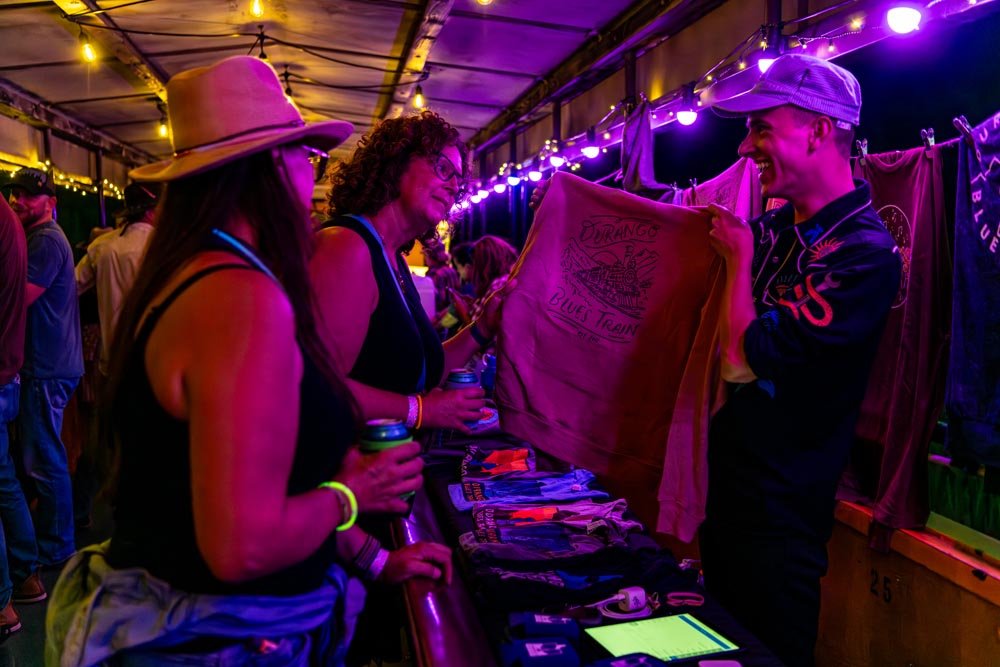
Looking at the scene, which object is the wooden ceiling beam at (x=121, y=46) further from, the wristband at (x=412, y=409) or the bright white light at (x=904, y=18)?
the bright white light at (x=904, y=18)

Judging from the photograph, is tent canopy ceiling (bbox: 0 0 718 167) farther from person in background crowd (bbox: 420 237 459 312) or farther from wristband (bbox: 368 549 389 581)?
wristband (bbox: 368 549 389 581)

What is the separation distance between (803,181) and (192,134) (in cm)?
153

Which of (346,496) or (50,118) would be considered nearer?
(346,496)

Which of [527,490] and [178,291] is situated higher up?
[178,291]

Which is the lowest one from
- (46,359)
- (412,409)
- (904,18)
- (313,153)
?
(46,359)

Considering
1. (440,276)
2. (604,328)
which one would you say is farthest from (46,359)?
(440,276)

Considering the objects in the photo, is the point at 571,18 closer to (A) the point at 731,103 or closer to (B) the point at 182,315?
(A) the point at 731,103

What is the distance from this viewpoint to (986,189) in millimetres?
2428

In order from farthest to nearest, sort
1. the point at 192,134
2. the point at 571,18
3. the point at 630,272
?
1. the point at 571,18
2. the point at 630,272
3. the point at 192,134

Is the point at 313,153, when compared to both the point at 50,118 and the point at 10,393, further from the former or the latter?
the point at 50,118

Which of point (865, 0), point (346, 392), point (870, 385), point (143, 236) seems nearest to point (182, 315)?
point (346, 392)

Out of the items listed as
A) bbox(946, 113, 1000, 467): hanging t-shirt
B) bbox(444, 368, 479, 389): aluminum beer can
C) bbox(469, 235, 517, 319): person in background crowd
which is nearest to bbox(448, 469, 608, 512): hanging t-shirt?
bbox(444, 368, 479, 389): aluminum beer can

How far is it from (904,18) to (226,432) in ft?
9.54

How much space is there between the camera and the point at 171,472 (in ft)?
3.56
